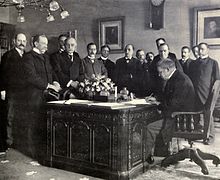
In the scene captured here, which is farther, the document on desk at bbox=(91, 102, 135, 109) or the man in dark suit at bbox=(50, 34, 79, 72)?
the man in dark suit at bbox=(50, 34, 79, 72)

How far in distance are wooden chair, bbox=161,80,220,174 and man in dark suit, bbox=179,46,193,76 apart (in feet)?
0.69

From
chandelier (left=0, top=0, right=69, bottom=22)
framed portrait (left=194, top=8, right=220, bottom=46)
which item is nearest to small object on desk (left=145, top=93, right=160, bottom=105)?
framed portrait (left=194, top=8, right=220, bottom=46)

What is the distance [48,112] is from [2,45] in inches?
27.5

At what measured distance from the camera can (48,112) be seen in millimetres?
2439

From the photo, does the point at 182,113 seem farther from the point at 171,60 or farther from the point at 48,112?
the point at 48,112

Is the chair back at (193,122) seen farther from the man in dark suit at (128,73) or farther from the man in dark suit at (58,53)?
the man in dark suit at (58,53)

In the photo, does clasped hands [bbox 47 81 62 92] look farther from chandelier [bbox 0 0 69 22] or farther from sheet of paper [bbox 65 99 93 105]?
chandelier [bbox 0 0 69 22]

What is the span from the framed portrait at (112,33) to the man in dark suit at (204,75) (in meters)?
0.56

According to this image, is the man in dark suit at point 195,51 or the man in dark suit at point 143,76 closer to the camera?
→ the man in dark suit at point 195,51

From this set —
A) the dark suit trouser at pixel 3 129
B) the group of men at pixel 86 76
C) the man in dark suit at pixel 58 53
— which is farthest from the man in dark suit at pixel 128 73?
the dark suit trouser at pixel 3 129

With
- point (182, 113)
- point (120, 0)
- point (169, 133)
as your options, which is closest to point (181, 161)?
point (169, 133)

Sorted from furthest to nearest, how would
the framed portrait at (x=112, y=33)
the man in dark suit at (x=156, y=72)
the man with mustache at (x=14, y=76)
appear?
the man with mustache at (x=14, y=76) → the framed portrait at (x=112, y=33) → the man in dark suit at (x=156, y=72)

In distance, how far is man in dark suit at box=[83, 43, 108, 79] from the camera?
7.93 ft

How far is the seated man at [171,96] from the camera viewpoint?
2.12 metres
